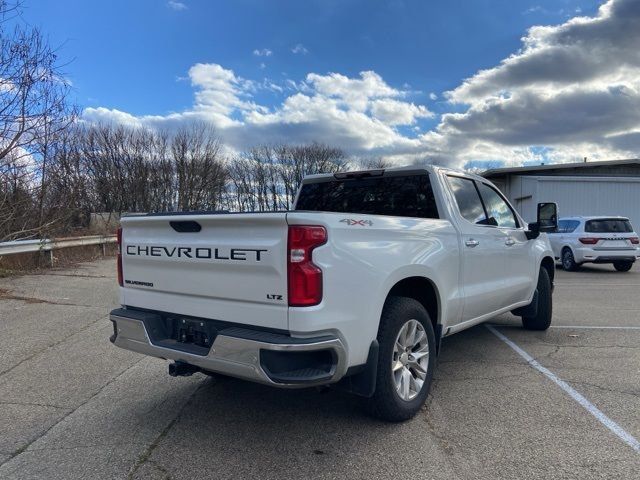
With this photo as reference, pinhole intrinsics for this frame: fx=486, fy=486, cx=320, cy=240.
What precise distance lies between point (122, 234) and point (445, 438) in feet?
9.62

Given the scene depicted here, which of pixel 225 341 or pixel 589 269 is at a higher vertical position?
pixel 225 341

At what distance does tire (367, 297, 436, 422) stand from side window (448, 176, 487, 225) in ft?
4.63

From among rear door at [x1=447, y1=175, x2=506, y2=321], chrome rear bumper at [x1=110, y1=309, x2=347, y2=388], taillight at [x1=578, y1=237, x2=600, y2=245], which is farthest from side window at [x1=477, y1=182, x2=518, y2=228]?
taillight at [x1=578, y1=237, x2=600, y2=245]

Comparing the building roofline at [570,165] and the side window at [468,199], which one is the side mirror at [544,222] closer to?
the side window at [468,199]

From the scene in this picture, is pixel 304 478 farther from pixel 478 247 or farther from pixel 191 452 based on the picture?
pixel 478 247

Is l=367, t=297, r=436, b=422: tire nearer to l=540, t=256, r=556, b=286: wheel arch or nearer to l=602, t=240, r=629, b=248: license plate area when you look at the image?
l=540, t=256, r=556, b=286: wheel arch

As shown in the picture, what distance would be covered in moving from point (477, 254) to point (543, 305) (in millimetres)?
2386

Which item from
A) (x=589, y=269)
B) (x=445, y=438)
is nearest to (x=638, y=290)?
(x=589, y=269)

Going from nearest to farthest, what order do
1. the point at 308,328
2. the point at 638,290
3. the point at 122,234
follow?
the point at 308,328, the point at 122,234, the point at 638,290

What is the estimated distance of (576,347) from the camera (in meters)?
5.77

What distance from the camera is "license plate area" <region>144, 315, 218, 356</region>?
3316 millimetres

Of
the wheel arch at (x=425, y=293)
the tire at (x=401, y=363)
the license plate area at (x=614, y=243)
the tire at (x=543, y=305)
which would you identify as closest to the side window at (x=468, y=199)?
the wheel arch at (x=425, y=293)

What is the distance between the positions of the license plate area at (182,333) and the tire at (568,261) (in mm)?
14746

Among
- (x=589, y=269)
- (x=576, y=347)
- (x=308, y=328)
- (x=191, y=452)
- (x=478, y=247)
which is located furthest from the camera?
(x=589, y=269)
